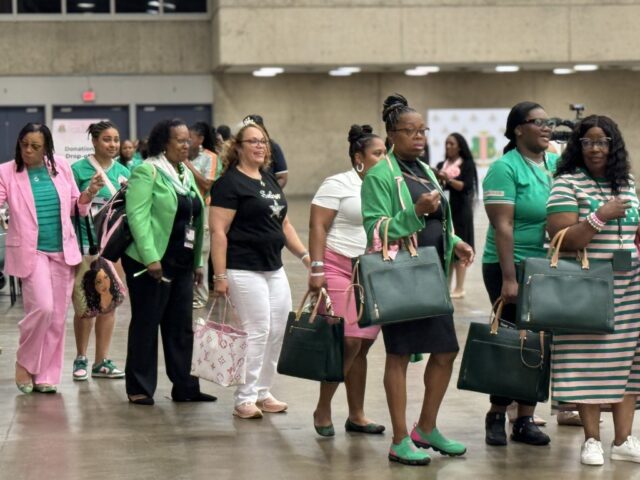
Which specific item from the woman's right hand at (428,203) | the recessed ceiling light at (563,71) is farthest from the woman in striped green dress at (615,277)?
the recessed ceiling light at (563,71)

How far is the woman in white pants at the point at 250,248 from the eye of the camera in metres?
8.10

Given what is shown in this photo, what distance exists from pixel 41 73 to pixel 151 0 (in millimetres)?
3475

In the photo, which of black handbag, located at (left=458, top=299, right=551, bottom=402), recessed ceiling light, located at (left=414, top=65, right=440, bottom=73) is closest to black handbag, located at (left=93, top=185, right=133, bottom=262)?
black handbag, located at (left=458, top=299, right=551, bottom=402)

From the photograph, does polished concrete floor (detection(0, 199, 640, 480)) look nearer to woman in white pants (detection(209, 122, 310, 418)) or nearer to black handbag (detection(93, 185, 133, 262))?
woman in white pants (detection(209, 122, 310, 418))

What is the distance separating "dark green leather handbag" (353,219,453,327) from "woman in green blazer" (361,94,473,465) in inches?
5.5

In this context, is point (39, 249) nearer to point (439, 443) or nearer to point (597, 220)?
point (439, 443)

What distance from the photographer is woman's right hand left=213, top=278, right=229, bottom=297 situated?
800 cm

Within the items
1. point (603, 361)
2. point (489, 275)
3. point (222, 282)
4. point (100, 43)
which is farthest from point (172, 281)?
point (100, 43)

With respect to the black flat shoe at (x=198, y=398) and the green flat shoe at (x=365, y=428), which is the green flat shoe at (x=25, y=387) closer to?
the black flat shoe at (x=198, y=398)

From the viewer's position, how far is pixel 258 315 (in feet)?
26.6

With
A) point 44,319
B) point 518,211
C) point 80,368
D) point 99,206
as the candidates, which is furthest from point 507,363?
point 99,206

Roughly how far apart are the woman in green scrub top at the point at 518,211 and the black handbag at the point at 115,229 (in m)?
2.52

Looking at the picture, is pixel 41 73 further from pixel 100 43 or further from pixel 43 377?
pixel 43 377

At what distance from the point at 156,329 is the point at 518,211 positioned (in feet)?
9.15
